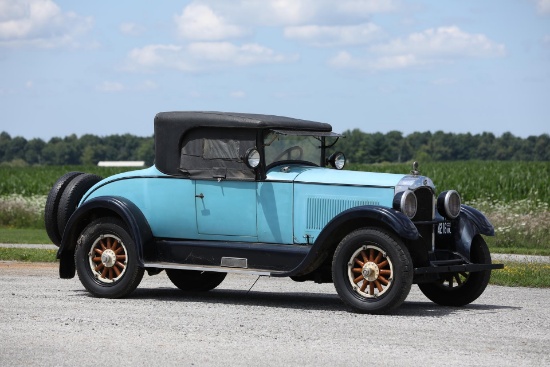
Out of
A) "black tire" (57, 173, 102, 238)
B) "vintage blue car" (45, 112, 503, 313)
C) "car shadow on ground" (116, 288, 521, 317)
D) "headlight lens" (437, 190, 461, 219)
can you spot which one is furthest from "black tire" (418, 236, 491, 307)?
"black tire" (57, 173, 102, 238)

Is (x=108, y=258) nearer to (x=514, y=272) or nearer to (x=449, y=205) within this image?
(x=449, y=205)

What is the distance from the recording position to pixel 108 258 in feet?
42.5

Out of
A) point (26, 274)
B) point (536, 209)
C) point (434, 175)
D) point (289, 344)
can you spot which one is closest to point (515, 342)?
point (289, 344)

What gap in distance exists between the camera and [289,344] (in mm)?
9219

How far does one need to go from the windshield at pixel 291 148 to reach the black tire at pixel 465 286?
6.49ft

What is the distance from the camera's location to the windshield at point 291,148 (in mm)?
12547

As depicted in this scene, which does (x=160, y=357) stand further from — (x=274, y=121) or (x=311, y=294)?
(x=311, y=294)

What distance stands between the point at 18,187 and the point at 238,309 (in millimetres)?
33732

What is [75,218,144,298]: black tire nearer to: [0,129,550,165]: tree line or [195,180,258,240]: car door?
[195,180,258,240]: car door

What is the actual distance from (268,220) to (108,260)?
204 centimetres

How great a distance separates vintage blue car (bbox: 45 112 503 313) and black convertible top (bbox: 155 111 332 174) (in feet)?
0.05

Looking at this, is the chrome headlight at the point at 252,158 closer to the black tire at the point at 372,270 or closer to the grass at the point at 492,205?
the black tire at the point at 372,270

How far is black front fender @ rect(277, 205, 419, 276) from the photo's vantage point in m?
11.2

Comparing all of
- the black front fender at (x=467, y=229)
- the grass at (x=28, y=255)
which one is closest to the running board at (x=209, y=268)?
the black front fender at (x=467, y=229)
